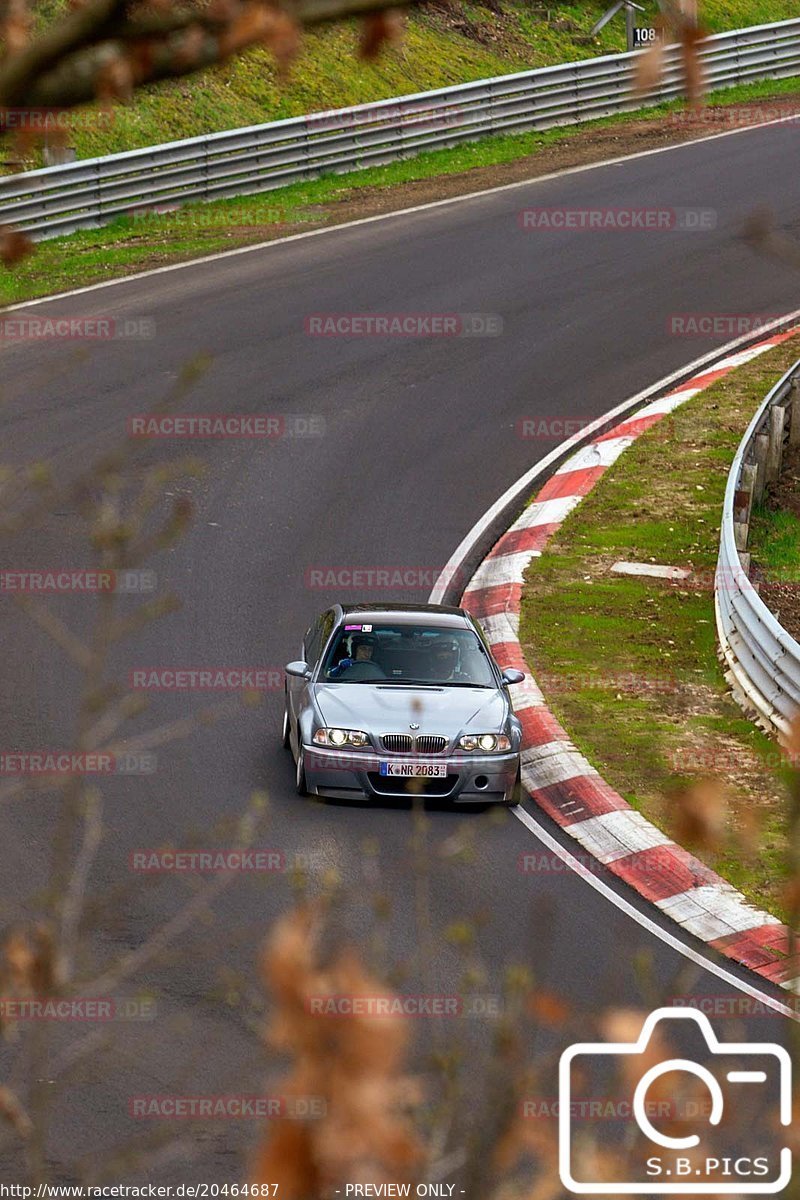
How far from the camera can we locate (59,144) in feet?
10.8

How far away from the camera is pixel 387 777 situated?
41.8 ft

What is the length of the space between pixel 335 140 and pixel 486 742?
1993cm

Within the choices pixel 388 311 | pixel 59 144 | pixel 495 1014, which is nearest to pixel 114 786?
pixel 495 1014

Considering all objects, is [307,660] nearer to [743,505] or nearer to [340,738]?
[340,738]

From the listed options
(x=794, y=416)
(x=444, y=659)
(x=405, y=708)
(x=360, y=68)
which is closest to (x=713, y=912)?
(x=405, y=708)

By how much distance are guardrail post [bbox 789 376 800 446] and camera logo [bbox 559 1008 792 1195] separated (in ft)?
44.0

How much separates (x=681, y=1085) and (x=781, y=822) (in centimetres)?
987

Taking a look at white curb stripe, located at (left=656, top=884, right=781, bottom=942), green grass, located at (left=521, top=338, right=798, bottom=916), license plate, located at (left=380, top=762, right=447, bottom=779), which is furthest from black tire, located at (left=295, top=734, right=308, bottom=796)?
white curb stripe, located at (left=656, top=884, right=781, bottom=942)

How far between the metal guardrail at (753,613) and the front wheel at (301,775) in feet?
11.8

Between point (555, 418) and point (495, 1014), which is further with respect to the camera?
point (555, 418)

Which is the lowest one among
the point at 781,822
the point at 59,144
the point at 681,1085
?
the point at 781,822

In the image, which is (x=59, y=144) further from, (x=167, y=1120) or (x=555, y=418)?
(x=555, y=418)

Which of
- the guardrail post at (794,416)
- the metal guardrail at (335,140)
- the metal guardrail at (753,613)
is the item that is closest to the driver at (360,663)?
the metal guardrail at (753,613)

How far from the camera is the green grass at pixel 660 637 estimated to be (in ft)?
43.2
